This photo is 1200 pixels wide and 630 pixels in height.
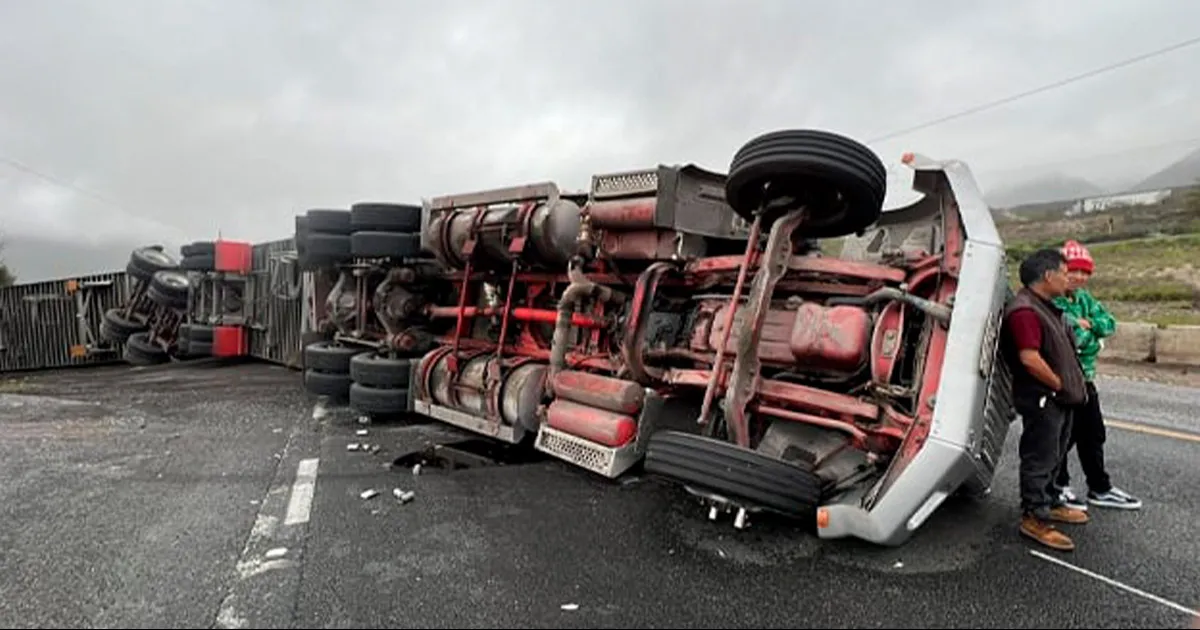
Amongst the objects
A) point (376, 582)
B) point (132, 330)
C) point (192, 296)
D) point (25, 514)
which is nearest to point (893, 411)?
point (376, 582)

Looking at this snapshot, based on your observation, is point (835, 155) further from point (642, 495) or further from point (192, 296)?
point (192, 296)

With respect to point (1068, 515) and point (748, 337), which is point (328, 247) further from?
point (1068, 515)

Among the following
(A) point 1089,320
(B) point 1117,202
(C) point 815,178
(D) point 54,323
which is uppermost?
(B) point 1117,202

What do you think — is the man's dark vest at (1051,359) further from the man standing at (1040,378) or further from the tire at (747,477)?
the tire at (747,477)

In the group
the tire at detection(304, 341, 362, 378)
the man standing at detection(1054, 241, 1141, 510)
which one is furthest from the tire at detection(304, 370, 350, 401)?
the man standing at detection(1054, 241, 1141, 510)

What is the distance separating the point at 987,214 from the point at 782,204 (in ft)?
2.95

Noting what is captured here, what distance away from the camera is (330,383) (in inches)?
254

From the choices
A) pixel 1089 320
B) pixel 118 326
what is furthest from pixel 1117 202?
pixel 118 326

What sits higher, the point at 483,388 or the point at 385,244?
the point at 385,244

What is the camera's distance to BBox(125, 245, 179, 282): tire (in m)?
13.1

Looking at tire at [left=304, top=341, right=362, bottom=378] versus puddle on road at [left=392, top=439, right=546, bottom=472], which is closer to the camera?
puddle on road at [left=392, top=439, right=546, bottom=472]

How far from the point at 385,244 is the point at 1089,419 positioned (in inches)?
214

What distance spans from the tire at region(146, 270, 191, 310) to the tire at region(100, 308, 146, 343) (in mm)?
1393

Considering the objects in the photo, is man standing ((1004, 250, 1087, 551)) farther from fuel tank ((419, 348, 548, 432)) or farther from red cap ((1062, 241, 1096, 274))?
fuel tank ((419, 348, 548, 432))
